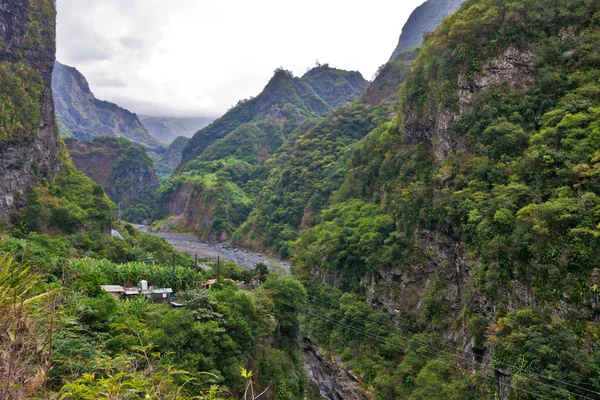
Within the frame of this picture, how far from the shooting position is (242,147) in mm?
109375

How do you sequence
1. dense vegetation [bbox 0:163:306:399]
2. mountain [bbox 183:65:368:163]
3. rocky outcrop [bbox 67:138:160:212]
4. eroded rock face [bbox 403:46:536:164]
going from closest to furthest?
dense vegetation [bbox 0:163:306:399]
eroded rock face [bbox 403:46:536:164]
rocky outcrop [bbox 67:138:160:212]
mountain [bbox 183:65:368:163]

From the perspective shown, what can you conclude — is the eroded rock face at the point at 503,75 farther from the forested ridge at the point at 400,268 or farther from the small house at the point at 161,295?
the small house at the point at 161,295

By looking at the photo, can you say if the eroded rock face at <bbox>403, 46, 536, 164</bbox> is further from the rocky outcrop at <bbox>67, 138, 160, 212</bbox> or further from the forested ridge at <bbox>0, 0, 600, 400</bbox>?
the rocky outcrop at <bbox>67, 138, 160, 212</bbox>

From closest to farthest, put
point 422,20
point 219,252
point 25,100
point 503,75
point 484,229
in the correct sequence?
point 484,229 → point 503,75 → point 25,100 → point 219,252 → point 422,20

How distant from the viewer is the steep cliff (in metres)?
106

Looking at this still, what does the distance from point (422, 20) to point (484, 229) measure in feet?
428

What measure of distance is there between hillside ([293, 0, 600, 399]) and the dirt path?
18682mm

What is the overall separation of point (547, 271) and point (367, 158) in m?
26.9

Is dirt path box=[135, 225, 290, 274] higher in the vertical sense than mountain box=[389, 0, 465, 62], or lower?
lower

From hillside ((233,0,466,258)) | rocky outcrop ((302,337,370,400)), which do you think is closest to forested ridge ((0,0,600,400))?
rocky outcrop ((302,337,370,400))

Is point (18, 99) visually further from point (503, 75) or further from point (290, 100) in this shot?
point (290, 100)

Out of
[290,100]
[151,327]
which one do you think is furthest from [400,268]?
[290,100]

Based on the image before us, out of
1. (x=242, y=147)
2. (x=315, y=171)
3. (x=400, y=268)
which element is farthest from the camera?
(x=242, y=147)

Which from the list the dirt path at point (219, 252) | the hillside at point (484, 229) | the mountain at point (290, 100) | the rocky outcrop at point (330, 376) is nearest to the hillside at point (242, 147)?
the mountain at point (290, 100)
